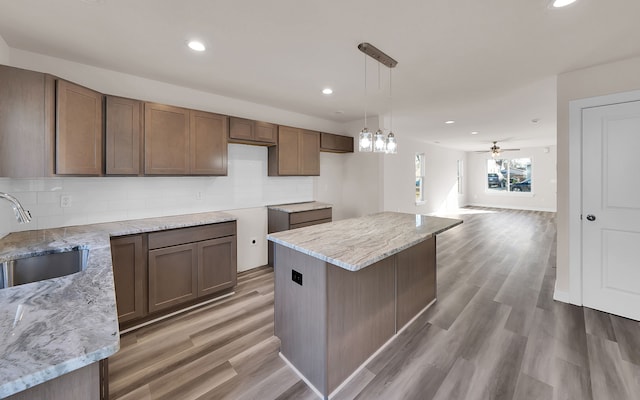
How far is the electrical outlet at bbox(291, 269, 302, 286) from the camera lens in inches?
73.0

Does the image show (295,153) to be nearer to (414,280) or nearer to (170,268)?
(170,268)

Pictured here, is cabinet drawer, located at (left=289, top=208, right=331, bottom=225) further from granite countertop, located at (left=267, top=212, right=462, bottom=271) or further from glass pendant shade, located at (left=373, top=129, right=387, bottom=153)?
glass pendant shade, located at (left=373, top=129, right=387, bottom=153)

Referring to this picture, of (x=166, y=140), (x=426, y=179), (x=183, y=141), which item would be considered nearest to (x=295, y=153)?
(x=183, y=141)

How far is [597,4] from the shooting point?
1.73m

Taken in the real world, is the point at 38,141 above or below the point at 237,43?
below

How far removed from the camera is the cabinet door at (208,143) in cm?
301

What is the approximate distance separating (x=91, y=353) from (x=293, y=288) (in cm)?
132

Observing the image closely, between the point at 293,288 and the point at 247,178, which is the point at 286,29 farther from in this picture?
the point at 247,178

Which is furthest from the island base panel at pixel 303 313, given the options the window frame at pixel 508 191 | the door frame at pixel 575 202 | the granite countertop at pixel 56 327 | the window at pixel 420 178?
the window frame at pixel 508 191

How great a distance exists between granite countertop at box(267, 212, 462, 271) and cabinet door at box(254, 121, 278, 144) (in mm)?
1825

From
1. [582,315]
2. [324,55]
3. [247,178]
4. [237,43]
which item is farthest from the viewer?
[247,178]

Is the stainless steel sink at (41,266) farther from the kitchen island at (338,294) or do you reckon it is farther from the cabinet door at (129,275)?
the kitchen island at (338,294)

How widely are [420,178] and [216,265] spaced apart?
290 inches

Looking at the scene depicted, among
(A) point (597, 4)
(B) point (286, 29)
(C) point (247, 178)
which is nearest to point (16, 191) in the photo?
(C) point (247, 178)
